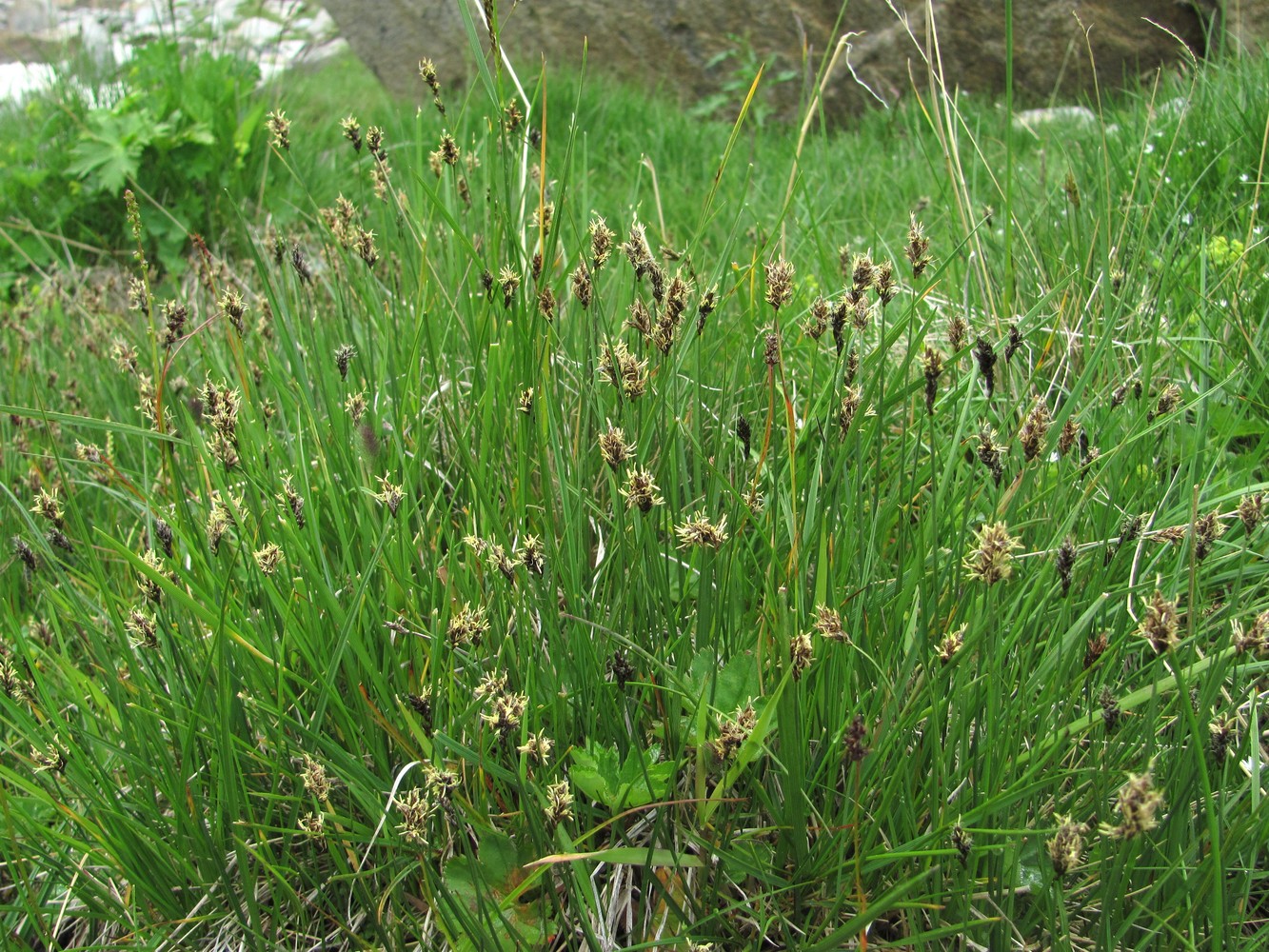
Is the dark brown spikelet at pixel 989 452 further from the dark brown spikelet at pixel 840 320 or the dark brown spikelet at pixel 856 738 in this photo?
the dark brown spikelet at pixel 856 738

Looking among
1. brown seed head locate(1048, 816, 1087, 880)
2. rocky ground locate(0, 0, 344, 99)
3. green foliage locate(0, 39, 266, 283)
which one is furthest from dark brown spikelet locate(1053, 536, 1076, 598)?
rocky ground locate(0, 0, 344, 99)

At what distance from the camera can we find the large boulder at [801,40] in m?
5.08

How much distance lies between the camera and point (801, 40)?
5.03m

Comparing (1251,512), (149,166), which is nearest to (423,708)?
(1251,512)

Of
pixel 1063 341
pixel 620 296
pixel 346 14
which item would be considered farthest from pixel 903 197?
pixel 346 14

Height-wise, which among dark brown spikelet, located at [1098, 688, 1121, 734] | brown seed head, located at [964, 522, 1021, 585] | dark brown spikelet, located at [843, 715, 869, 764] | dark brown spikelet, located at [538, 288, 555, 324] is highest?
dark brown spikelet, located at [538, 288, 555, 324]

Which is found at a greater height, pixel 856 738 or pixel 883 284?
pixel 883 284

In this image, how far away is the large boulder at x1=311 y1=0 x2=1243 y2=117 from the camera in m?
5.08

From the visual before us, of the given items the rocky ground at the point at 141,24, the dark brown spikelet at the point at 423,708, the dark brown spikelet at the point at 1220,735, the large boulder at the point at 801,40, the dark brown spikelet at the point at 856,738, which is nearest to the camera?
the dark brown spikelet at the point at 856,738

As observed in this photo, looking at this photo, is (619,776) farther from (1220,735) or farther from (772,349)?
(1220,735)

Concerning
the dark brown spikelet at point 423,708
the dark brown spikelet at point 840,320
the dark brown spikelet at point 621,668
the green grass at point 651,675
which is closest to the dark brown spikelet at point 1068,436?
the green grass at point 651,675

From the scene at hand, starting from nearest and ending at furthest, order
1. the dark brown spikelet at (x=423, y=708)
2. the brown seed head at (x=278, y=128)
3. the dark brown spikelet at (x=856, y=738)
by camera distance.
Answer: the dark brown spikelet at (x=856, y=738), the dark brown spikelet at (x=423, y=708), the brown seed head at (x=278, y=128)

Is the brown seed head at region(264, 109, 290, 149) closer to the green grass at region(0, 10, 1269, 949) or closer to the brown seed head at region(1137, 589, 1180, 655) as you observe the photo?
the green grass at region(0, 10, 1269, 949)

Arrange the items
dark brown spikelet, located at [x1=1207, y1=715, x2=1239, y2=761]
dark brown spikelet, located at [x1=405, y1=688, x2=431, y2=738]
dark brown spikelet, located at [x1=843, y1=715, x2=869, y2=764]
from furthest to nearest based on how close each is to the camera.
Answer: dark brown spikelet, located at [x1=405, y1=688, x2=431, y2=738] < dark brown spikelet, located at [x1=1207, y1=715, x2=1239, y2=761] < dark brown spikelet, located at [x1=843, y1=715, x2=869, y2=764]
